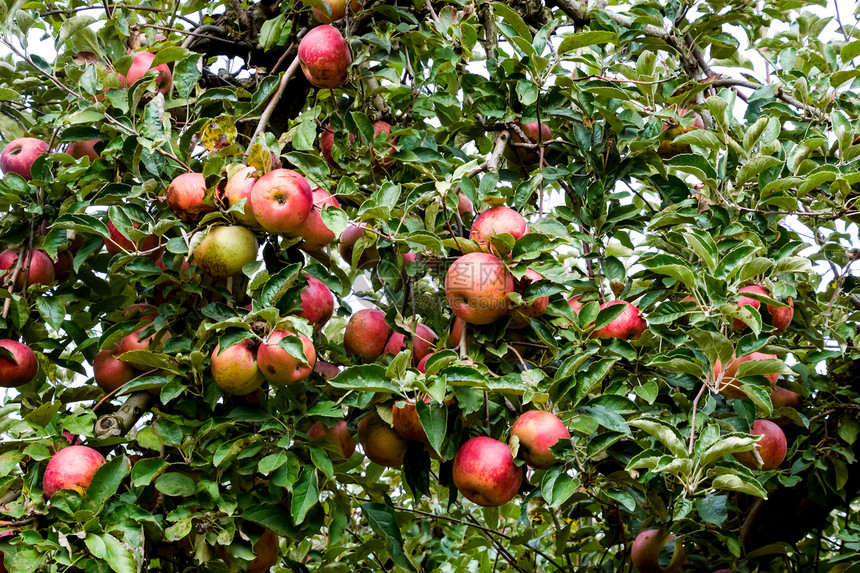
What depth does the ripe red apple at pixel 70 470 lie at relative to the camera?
1538mm

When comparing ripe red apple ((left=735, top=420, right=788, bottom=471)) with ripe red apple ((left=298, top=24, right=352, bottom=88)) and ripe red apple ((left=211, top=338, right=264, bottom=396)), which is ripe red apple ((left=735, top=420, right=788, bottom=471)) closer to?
ripe red apple ((left=211, top=338, right=264, bottom=396))

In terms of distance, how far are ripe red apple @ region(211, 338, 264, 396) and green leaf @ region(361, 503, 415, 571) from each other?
17.6 inches

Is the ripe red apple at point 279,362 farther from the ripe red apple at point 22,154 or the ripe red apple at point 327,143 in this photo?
the ripe red apple at point 22,154

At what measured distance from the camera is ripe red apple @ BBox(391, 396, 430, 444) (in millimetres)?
1607

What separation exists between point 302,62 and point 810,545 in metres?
2.06

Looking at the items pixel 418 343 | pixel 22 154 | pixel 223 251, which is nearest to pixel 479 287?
pixel 418 343

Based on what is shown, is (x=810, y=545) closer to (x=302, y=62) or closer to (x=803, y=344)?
(x=803, y=344)

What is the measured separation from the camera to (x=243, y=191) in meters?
1.61

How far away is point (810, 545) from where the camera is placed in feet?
8.39

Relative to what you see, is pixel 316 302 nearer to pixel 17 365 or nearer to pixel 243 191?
pixel 243 191

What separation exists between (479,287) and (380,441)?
41cm

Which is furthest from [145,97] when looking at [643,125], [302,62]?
[643,125]

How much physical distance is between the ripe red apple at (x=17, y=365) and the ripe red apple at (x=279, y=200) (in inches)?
26.8

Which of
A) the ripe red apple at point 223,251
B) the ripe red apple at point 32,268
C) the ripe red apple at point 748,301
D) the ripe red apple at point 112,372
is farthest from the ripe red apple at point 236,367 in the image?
the ripe red apple at point 748,301
